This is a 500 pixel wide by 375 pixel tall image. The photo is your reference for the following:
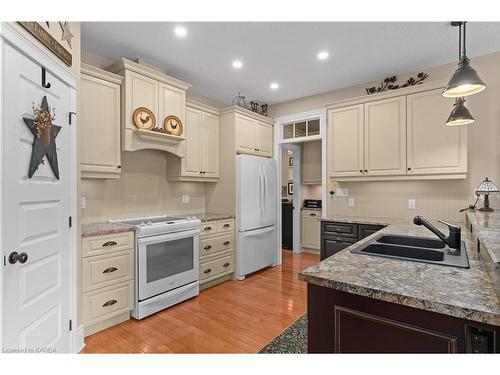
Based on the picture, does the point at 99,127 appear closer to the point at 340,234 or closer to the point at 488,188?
the point at 340,234

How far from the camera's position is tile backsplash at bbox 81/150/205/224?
9.12ft

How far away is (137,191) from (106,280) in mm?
1149

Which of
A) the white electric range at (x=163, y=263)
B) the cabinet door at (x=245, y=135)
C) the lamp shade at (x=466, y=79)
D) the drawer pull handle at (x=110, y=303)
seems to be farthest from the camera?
the cabinet door at (x=245, y=135)

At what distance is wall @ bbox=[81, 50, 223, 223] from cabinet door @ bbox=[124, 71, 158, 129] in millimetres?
474

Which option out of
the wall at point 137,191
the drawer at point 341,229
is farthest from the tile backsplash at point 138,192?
A: the drawer at point 341,229

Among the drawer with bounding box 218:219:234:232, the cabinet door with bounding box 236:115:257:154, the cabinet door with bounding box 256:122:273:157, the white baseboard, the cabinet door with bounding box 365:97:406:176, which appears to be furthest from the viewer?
the cabinet door with bounding box 256:122:273:157

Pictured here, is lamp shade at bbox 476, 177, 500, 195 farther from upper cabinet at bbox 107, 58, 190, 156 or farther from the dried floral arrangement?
upper cabinet at bbox 107, 58, 190, 156

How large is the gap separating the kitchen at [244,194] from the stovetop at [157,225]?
2 centimetres

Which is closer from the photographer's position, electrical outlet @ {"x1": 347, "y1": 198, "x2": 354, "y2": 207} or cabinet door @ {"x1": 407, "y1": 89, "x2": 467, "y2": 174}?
cabinet door @ {"x1": 407, "y1": 89, "x2": 467, "y2": 174}

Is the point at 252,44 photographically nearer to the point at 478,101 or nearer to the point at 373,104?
the point at 373,104

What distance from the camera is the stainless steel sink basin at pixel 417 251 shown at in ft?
4.53

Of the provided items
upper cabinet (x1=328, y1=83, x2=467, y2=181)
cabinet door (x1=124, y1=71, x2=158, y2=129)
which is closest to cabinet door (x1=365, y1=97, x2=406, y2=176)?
upper cabinet (x1=328, y1=83, x2=467, y2=181)

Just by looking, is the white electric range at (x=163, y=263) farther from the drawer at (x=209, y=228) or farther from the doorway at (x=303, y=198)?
the doorway at (x=303, y=198)

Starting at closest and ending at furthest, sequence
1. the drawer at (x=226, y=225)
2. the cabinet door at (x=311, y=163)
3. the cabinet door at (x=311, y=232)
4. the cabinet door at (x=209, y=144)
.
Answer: the drawer at (x=226, y=225)
the cabinet door at (x=209, y=144)
the cabinet door at (x=311, y=232)
the cabinet door at (x=311, y=163)
